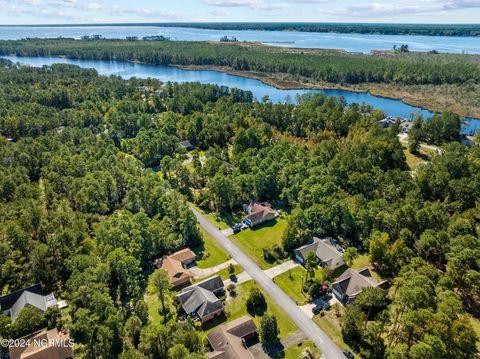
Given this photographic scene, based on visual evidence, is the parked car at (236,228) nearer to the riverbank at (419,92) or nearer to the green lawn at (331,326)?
the green lawn at (331,326)

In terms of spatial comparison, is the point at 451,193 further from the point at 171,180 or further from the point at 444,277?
the point at 171,180

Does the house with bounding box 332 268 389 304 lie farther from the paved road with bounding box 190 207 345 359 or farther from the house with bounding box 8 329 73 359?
the house with bounding box 8 329 73 359

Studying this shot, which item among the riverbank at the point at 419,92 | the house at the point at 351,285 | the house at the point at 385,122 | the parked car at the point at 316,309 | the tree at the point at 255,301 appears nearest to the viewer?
the parked car at the point at 316,309

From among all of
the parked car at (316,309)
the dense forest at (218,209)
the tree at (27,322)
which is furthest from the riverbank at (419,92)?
the tree at (27,322)

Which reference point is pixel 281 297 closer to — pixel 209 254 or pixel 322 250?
pixel 322 250

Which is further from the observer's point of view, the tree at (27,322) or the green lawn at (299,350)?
the tree at (27,322)

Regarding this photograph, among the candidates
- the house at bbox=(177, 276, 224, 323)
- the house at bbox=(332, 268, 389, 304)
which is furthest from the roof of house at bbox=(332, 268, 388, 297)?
the house at bbox=(177, 276, 224, 323)
